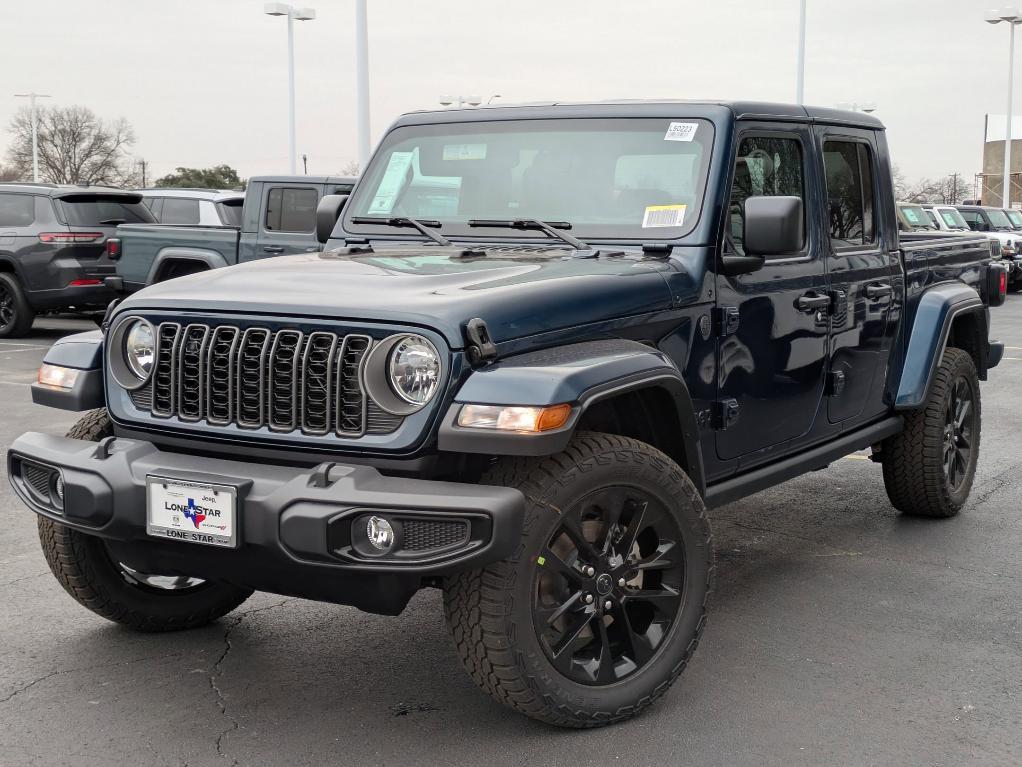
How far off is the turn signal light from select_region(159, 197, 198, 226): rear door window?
13.5m

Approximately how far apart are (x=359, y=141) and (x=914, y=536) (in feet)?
40.9

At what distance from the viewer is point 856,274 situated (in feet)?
17.5

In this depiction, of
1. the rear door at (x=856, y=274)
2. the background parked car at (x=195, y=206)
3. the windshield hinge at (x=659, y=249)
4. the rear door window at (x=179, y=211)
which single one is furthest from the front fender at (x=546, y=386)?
the rear door window at (x=179, y=211)

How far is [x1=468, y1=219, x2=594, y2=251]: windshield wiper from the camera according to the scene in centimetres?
443

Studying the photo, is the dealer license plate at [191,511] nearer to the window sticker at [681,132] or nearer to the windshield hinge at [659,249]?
the windshield hinge at [659,249]

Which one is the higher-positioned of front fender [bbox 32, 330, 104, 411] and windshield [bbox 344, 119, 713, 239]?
windshield [bbox 344, 119, 713, 239]

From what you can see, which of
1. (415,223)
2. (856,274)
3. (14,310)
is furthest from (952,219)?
(415,223)

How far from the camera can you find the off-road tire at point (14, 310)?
15.1 metres

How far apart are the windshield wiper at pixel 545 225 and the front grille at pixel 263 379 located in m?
1.24

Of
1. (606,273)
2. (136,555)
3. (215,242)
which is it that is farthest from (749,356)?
(215,242)

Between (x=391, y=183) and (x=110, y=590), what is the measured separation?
6.42ft

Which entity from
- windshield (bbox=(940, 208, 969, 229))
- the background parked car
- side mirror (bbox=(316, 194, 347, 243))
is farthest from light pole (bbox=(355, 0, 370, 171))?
windshield (bbox=(940, 208, 969, 229))

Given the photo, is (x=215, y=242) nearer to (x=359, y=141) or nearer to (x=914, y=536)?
(x=359, y=141)

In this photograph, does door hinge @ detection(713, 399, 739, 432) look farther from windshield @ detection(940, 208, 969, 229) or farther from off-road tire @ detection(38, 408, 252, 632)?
windshield @ detection(940, 208, 969, 229)
